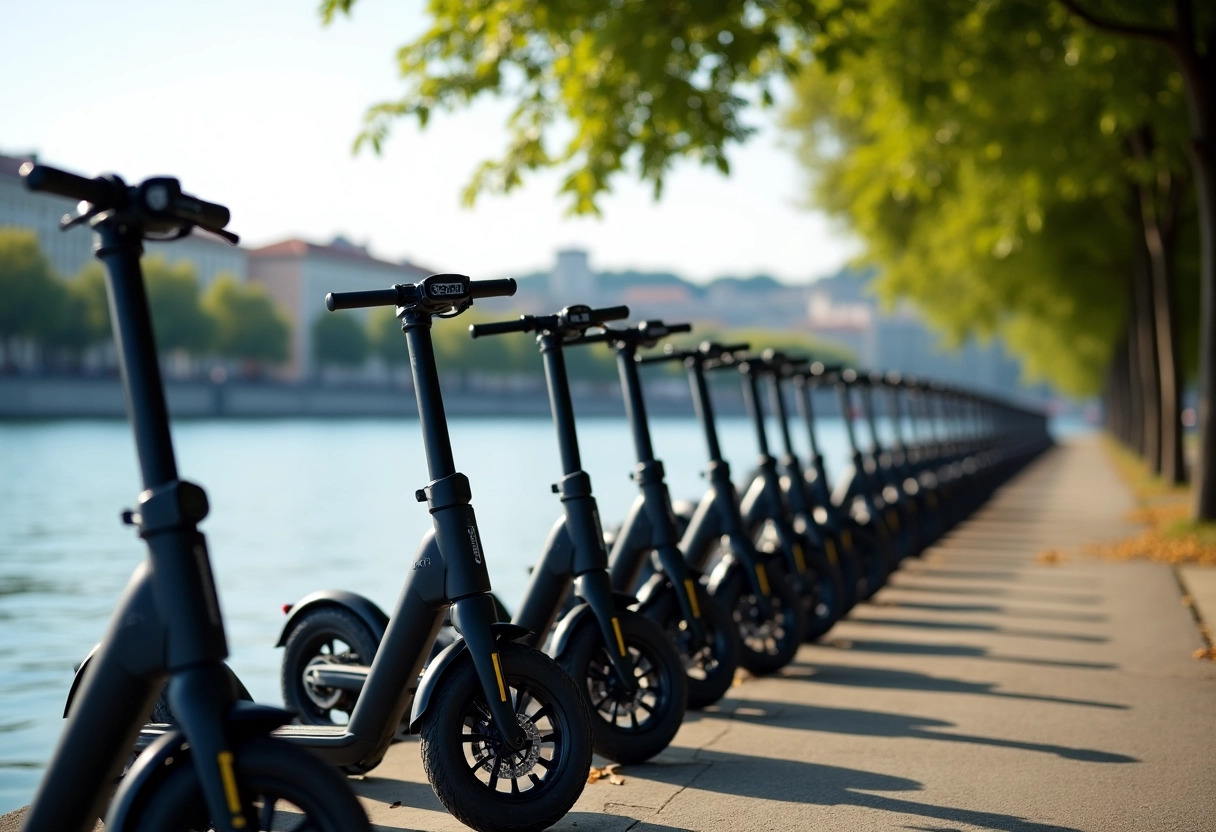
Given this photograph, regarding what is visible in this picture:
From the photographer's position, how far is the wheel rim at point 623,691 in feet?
16.3

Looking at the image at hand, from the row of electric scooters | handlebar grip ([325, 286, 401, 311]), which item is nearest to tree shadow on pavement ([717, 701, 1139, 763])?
the row of electric scooters

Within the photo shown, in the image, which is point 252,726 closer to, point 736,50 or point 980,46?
point 736,50

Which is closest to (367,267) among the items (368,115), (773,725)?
(368,115)

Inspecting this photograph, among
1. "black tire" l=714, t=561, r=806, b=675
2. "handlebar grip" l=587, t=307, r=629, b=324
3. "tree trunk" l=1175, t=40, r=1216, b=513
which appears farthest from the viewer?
"tree trunk" l=1175, t=40, r=1216, b=513

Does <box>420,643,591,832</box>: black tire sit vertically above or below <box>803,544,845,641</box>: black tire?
above

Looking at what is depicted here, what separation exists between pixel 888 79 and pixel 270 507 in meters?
13.3

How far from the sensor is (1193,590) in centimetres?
1000

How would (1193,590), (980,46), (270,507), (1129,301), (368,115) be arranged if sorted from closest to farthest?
1. (1193,590)
2. (368,115)
3. (980,46)
4. (270,507)
5. (1129,301)

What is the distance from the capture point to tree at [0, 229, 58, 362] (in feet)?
168

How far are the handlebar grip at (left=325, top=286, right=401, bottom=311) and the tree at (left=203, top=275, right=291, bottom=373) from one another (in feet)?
277

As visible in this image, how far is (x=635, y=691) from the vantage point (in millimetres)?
4938

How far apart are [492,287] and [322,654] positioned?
1.64 meters

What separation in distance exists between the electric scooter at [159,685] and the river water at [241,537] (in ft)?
7.39

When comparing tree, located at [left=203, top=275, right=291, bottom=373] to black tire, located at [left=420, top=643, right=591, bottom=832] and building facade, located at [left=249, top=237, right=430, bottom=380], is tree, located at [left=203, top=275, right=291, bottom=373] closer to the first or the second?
building facade, located at [left=249, top=237, right=430, bottom=380]
